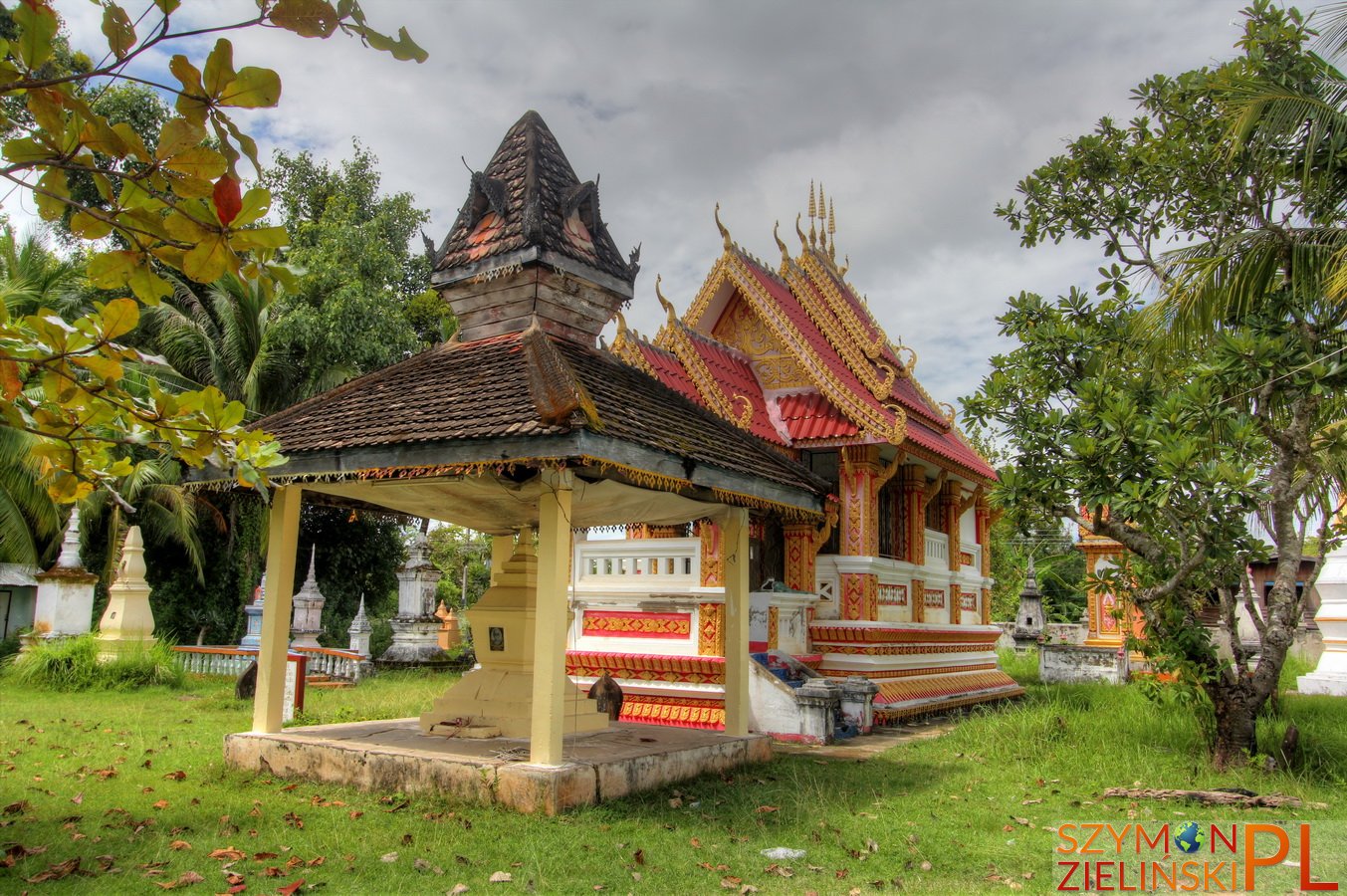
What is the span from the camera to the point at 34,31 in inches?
109

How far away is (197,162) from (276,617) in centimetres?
560

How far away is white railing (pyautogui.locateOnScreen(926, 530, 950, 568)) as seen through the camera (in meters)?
14.8

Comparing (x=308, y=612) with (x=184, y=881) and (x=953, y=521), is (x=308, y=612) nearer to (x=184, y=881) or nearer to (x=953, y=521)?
(x=953, y=521)

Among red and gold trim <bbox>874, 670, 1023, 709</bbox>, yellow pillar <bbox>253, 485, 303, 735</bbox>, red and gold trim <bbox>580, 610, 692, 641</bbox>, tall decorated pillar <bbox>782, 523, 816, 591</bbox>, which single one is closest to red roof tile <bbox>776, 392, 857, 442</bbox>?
tall decorated pillar <bbox>782, 523, 816, 591</bbox>

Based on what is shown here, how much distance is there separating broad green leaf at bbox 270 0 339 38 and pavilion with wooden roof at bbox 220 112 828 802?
3248 mm

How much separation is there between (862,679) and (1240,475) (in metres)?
5.51

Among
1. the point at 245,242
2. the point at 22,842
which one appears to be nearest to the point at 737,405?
the point at 22,842

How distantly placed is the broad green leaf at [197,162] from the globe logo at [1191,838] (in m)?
5.80

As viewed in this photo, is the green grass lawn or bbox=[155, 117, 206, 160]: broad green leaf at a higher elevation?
bbox=[155, 117, 206, 160]: broad green leaf

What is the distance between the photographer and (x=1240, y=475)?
680 centimetres

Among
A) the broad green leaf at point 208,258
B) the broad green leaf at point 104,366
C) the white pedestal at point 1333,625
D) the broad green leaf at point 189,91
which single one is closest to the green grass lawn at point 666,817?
the white pedestal at point 1333,625

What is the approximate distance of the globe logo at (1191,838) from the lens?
18.3 ft

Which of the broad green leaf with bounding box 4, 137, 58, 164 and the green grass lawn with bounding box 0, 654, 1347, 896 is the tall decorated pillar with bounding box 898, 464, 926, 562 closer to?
the green grass lawn with bounding box 0, 654, 1347, 896

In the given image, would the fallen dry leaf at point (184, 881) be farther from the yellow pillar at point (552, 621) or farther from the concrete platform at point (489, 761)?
the yellow pillar at point (552, 621)
